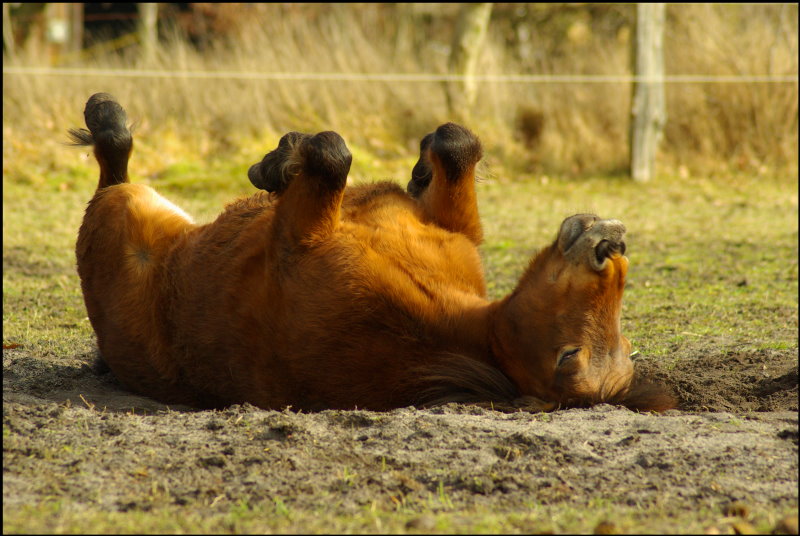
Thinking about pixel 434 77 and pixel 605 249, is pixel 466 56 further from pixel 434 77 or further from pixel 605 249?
pixel 605 249

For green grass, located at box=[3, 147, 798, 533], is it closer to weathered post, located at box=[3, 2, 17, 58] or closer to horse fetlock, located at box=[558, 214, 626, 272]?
horse fetlock, located at box=[558, 214, 626, 272]

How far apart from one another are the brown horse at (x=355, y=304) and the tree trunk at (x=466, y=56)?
8.84m

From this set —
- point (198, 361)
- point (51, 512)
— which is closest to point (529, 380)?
point (198, 361)

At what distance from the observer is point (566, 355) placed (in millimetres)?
3295

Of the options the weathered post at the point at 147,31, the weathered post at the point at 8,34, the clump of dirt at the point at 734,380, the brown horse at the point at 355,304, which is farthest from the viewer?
the weathered post at the point at 147,31

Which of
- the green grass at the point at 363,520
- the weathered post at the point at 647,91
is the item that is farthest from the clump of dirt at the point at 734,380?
the weathered post at the point at 647,91

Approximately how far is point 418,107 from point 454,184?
29.4ft

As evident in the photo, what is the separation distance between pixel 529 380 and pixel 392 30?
1600 centimetres

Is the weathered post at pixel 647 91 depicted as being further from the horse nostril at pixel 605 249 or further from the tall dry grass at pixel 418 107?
the horse nostril at pixel 605 249

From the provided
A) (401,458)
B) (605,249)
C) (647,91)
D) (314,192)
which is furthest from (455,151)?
(647,91)

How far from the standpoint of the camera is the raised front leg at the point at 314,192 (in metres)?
3.69

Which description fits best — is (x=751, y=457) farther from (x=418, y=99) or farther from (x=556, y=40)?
(x=556, y=40)

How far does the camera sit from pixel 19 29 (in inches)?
648

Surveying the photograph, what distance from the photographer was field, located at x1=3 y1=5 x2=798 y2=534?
8.54 feet
